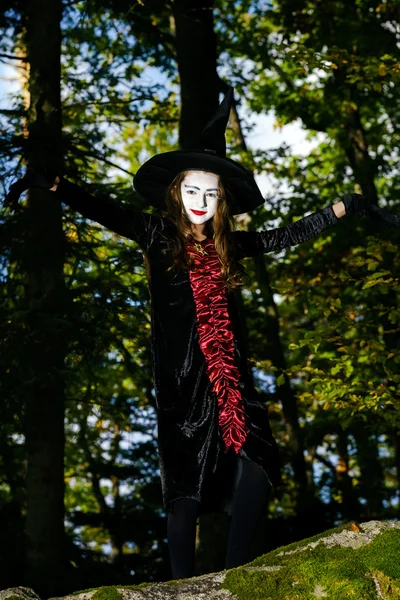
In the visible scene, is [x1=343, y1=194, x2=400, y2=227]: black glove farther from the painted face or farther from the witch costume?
the painted face

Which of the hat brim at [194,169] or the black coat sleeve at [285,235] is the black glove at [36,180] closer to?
the hat brim at [194,169]

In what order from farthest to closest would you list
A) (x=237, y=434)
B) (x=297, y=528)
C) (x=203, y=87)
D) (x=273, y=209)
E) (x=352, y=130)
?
(x=273, y=209) → (x=352, y=130) → (x=297, y=528) → (x=203, y=87) → (x=237, y=434)

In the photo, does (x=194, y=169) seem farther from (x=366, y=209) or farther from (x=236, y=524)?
(x=236, y=524)

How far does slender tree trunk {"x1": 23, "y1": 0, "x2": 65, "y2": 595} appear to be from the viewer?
836 cm

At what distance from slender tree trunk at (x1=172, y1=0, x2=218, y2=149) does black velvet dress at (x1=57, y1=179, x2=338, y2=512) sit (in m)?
3.49

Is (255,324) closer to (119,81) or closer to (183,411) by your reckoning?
(119,81)

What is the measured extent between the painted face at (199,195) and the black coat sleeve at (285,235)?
27cm

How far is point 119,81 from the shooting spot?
36.2ft

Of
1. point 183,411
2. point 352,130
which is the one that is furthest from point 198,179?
point 352,130

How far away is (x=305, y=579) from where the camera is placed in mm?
3633

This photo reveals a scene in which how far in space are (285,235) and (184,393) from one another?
1.16 metres

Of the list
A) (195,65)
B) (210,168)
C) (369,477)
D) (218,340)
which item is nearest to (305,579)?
(218,340)

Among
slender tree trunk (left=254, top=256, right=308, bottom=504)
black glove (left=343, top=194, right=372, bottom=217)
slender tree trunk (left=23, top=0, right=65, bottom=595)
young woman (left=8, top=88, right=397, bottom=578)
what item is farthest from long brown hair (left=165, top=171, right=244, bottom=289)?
slender tree trunk (left=254, top=256, right=308, bottom=504)

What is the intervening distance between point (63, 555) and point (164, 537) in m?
2.28
